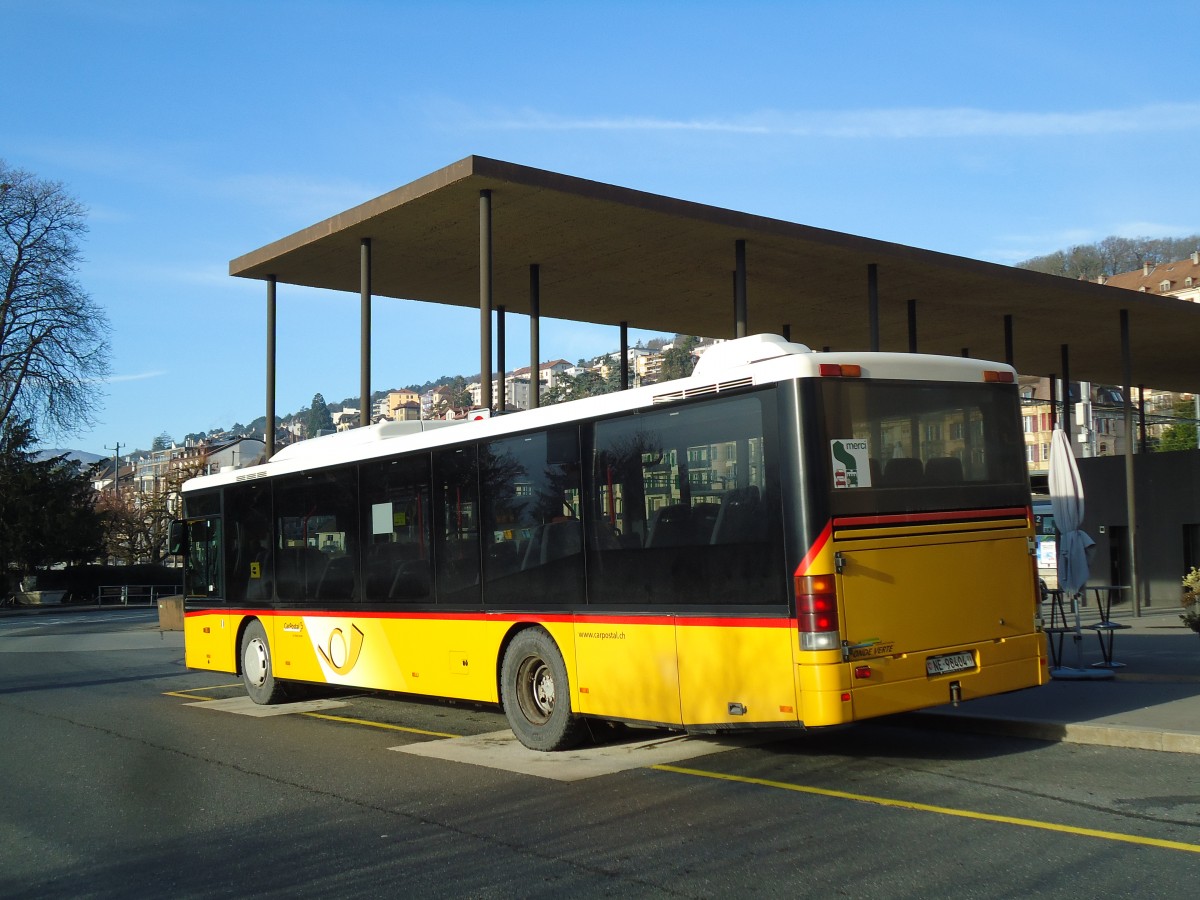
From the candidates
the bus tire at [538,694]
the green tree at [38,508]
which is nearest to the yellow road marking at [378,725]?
the bus tire at [538,694]

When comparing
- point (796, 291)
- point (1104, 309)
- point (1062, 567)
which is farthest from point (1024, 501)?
point (1104, 309)

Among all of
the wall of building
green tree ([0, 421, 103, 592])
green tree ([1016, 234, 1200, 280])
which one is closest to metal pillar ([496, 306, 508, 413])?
the wall of building

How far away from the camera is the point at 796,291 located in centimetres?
2395

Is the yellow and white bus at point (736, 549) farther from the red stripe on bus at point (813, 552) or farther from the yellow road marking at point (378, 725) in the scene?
the yellow road marking at point (378, 725)

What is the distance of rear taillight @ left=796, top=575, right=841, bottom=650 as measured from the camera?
7.85 m

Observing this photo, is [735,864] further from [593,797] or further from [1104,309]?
[1104,309]

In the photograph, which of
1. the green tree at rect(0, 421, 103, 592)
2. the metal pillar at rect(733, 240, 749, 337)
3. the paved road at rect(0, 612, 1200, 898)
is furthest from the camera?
the green tree at rect(0, 421, 103, 592)

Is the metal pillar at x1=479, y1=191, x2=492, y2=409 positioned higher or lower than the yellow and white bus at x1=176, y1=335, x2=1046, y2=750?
higher

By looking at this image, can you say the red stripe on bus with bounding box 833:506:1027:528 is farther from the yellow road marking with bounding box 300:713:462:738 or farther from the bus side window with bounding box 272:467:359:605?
the bus side window with bounding box 272:467:359:605

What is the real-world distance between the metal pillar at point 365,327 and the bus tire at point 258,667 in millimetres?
4909

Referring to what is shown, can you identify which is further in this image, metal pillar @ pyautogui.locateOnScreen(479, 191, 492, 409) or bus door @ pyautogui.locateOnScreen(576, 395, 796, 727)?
metal pillar @ pyautogui.locateOnScreen(479, 191, 492, 409)

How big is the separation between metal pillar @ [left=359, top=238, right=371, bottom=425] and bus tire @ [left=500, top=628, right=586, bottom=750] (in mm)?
9216

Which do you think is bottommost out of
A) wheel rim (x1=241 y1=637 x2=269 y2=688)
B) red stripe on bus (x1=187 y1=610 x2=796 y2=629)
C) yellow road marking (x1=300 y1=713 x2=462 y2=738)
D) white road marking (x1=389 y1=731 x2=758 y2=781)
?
yellow road marking (x1=300 y1=713 x2=462 y2=738)

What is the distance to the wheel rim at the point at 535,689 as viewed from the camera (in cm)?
1017
